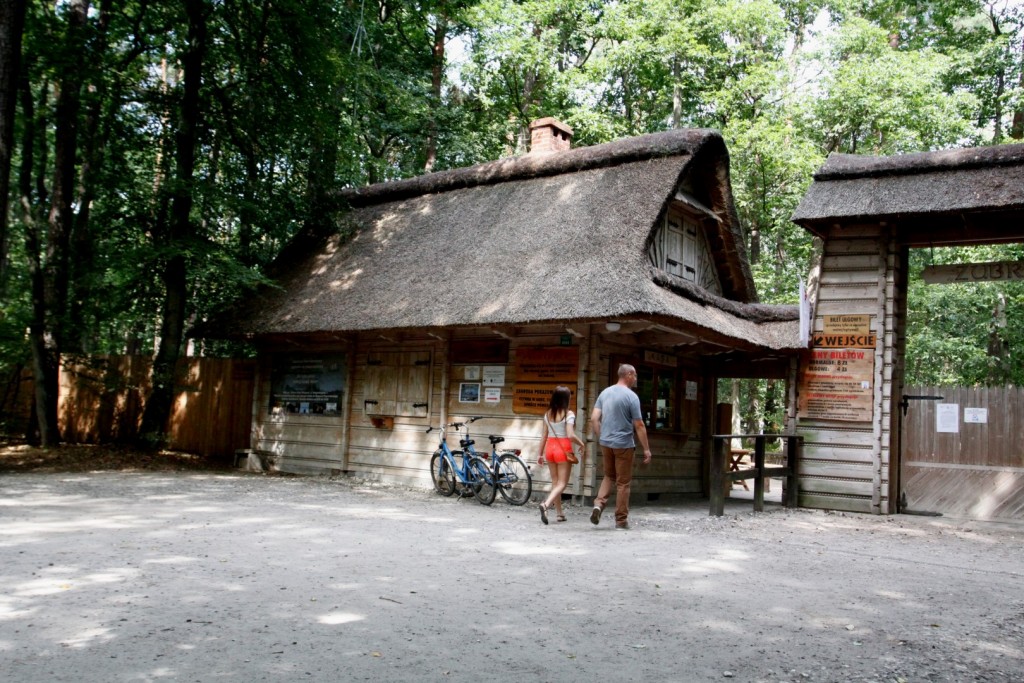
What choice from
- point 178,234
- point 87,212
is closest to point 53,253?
point 87,212

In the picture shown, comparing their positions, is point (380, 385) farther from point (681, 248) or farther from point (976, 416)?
point (976, 416)

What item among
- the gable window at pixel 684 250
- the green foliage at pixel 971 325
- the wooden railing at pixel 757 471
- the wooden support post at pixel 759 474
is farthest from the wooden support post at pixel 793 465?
the green foliage at pixel 971 325

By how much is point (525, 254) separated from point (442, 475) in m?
3.54

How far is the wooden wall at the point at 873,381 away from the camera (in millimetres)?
11703

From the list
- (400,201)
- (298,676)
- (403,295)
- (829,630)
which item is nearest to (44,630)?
(298,676)

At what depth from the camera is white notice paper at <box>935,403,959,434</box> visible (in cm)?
1211

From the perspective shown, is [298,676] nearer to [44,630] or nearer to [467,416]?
[44,630]

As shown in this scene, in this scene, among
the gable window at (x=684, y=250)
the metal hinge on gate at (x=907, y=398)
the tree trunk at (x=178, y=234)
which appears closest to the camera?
the metal hinge on gate at (x=907, y=398)

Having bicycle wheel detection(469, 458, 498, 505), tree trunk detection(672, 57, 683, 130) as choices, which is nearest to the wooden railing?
bicycle wheel detection(469, 458, 498, 505)

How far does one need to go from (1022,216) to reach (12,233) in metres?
17.2

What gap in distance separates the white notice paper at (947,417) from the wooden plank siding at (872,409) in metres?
1.14

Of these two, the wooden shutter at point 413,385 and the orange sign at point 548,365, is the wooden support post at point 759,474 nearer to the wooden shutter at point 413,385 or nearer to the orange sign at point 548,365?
the orange sign at point 548,365

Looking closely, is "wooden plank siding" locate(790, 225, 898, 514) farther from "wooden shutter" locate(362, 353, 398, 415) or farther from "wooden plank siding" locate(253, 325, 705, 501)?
"wooden shutter" locate(362, 353, 398, 415)

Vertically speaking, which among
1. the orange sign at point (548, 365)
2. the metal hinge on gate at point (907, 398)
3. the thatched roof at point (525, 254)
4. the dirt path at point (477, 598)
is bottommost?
the dirt path at point (477, 598)
